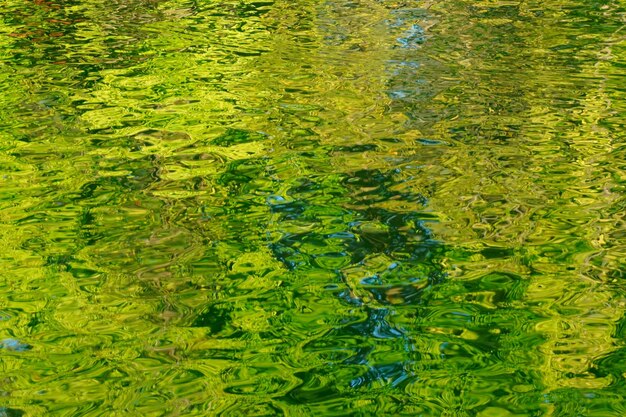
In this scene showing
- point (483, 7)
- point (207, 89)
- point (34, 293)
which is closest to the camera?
point (34, 293)

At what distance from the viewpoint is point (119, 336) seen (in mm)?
2873

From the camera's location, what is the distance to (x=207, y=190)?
4.20 meters

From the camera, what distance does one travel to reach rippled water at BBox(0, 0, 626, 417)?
8.55 ft

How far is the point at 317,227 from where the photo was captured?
371 centimetres

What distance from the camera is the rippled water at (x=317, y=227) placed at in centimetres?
261

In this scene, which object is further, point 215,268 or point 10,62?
point 10,62

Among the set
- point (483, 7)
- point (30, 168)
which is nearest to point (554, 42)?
point (483, 7)

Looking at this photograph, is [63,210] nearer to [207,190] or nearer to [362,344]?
[207,190]

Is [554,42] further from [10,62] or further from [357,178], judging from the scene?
[10,62]

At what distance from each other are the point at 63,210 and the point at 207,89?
2.09 meters

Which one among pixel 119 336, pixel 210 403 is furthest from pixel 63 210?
pixel 210 403

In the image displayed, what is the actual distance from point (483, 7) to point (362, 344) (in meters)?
6.16

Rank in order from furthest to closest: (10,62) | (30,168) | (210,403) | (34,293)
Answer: (10,62) → (30,168) → (34,293) → (210,403)

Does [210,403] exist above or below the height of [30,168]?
above
